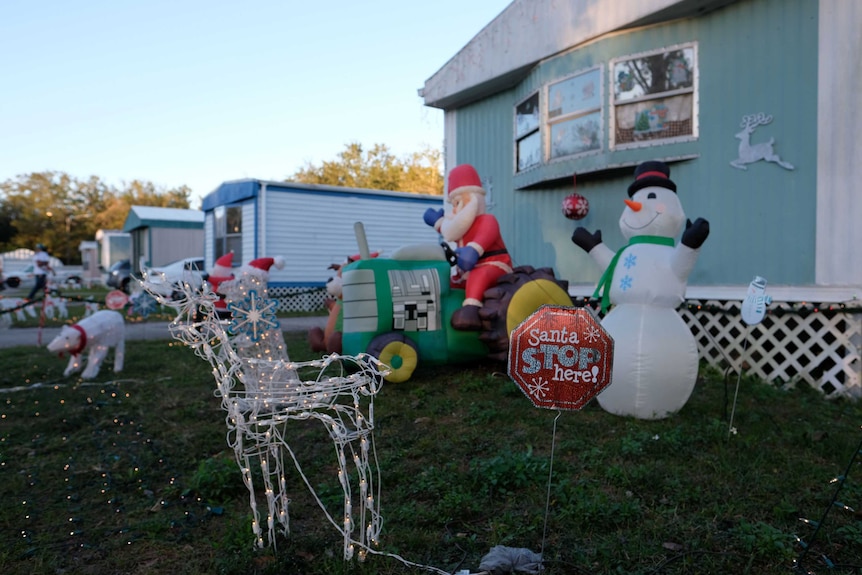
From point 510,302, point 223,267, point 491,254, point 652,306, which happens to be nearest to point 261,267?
point 223,267

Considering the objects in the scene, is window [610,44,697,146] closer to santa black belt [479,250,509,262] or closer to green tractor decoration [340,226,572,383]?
santa black belt [479,250,509,262]

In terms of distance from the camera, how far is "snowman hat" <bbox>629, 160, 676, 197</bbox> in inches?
197

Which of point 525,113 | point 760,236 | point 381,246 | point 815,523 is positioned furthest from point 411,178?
point 815,523

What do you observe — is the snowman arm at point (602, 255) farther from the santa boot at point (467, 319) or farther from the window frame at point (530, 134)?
the window frame at point (530, 134)

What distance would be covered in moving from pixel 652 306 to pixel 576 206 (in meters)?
3.25

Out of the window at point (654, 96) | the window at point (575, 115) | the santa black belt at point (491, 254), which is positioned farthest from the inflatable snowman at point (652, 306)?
the window at point (575, 115)

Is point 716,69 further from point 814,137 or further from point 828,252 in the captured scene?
point 828,252

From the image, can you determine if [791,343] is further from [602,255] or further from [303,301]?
[303,301]

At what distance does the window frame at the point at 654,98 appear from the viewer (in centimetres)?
694

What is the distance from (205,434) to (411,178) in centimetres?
4074

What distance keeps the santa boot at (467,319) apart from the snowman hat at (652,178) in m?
1.89

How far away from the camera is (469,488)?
11.4 ft

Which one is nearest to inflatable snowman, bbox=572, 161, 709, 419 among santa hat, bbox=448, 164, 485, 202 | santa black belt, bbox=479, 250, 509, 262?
santa black belt, bbox=479, 250, 509, 262

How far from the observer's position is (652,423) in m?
4.64
